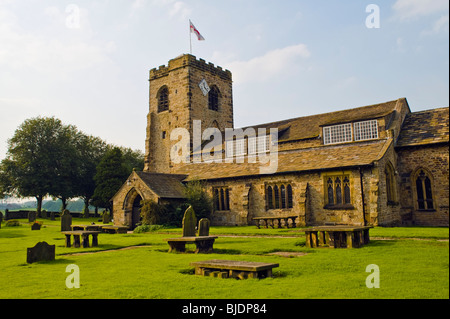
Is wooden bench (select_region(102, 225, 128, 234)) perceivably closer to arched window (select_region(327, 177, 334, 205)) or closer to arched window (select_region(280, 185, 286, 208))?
arched window (select_region(280, 185, 286, 208))

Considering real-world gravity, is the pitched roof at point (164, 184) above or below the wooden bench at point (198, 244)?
above

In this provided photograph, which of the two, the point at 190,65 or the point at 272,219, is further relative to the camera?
the point at 190,65

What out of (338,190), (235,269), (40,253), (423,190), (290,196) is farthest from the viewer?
(290,196)

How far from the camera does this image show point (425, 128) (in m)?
26.9

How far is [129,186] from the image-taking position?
102ft

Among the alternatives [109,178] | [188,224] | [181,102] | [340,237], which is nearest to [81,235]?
[188,224]

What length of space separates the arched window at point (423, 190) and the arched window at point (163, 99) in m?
29.1

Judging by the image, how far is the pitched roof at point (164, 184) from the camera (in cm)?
2969

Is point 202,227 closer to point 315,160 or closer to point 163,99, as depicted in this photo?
point 315,160

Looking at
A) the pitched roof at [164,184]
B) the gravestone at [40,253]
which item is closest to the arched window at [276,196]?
the pitched roof at [164,184]

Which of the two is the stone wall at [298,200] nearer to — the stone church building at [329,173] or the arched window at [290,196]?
the stone church building at [329,173]

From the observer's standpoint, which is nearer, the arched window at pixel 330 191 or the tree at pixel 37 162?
the arched window at pixel 330 191

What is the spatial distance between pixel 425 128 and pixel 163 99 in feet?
97.2
